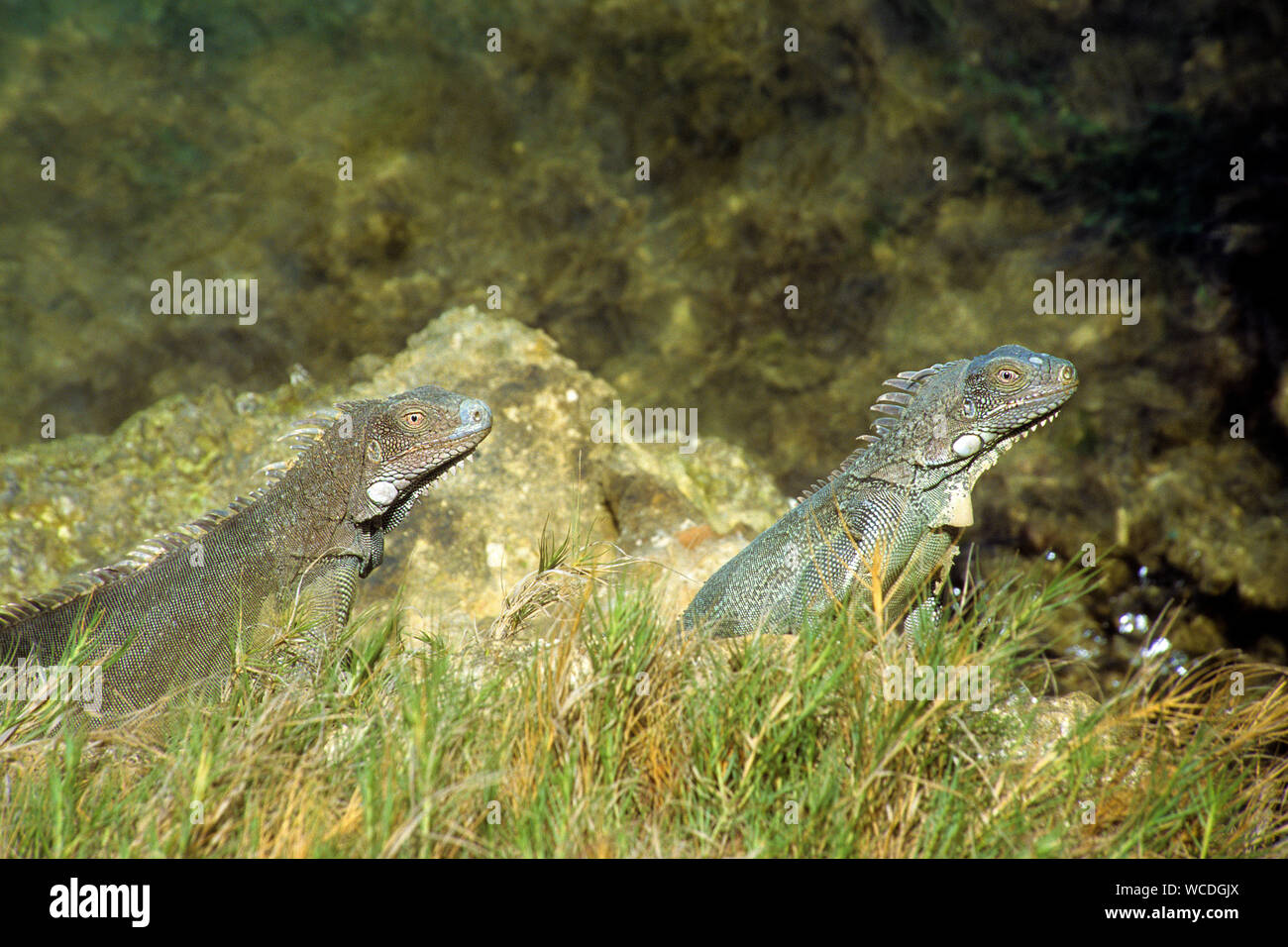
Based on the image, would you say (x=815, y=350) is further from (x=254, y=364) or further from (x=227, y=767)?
(x=227, y=767)

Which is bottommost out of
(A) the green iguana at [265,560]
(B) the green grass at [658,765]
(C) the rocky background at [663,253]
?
(B) the green grass at [658,765]

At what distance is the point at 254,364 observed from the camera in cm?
689

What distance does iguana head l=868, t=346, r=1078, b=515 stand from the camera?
15.2ft

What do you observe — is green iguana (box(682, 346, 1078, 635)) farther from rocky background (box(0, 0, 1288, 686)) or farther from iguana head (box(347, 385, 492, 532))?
iguana head (box(347, 385, 492, 532))

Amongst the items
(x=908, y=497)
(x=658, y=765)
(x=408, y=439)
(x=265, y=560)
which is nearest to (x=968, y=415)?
(x=908, y=497)

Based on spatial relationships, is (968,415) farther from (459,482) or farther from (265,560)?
(265,560)

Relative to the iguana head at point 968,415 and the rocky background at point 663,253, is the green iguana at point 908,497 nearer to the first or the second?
the iguana head at point 968,415

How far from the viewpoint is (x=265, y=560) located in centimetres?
496

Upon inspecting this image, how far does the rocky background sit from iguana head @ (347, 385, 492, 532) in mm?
1281

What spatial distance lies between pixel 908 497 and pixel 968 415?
50 cm

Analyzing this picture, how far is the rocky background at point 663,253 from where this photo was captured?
6387 millimetres

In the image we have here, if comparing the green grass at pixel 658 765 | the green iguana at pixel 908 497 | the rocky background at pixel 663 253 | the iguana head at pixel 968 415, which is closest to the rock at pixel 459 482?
the rocky background at pixel 663 253

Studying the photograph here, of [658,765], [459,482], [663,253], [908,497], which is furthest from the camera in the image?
[663,253]

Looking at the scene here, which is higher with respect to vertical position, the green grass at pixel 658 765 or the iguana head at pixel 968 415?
the iguana head at pixel 968 415
